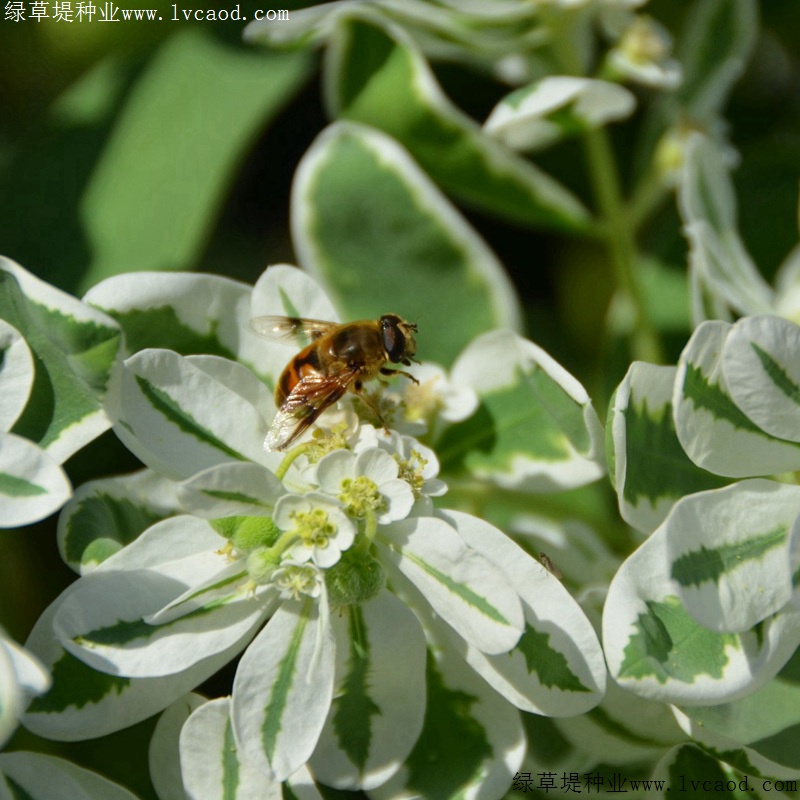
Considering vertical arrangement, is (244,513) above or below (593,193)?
above

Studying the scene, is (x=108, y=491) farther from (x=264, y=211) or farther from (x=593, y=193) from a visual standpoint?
(x=593, y=193)

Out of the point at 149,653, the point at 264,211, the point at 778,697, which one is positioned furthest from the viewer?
the point at 264,211

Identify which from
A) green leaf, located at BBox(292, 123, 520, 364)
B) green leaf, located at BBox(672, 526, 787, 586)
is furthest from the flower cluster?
green leaf, located at BBox(292, 123, 520, 364)

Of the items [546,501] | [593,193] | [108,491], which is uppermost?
[108,491]

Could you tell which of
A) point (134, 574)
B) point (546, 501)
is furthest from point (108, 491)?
point (546, 501)

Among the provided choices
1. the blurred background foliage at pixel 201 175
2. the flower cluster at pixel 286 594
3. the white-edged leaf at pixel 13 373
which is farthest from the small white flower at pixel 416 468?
the blurred background foliage at pixel 201 175

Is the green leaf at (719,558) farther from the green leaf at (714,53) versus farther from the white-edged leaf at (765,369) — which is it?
the green leaf at (714,53)
